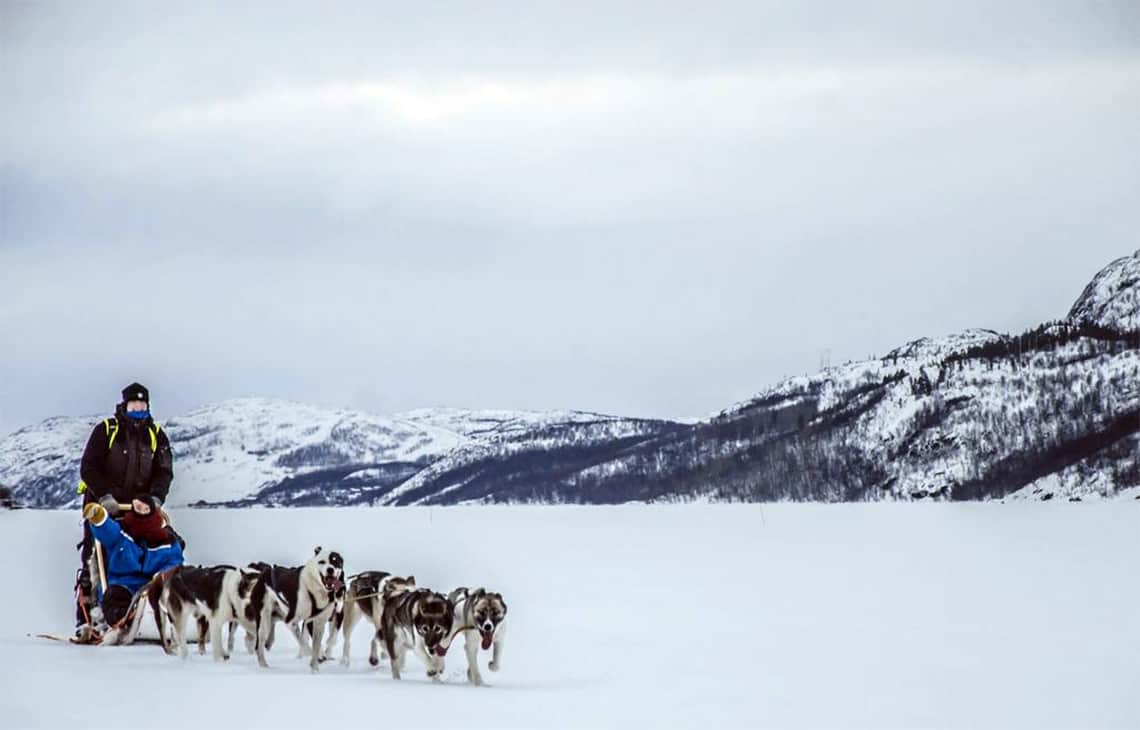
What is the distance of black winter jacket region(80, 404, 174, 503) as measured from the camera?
10773 mm

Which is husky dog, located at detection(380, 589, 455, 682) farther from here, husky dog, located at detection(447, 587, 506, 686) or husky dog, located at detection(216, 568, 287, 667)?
husky dog, located at detection(216, 568, 287, 667)

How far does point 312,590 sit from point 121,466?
81.6 inches

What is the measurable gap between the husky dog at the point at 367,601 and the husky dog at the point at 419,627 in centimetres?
38

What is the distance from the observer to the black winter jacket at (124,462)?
1077 cm

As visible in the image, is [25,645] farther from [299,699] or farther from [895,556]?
[895,556]

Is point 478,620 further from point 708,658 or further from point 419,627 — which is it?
point 708,658

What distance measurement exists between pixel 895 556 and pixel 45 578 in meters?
12.3

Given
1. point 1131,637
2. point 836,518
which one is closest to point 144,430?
point 1131,637

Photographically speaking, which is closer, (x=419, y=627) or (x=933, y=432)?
(x=419, y=627)

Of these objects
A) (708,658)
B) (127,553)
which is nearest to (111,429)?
(127,553)

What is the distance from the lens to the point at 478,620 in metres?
9.02

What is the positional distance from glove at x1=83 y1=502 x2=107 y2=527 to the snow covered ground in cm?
91

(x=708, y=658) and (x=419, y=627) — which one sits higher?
(x=419, y=627)

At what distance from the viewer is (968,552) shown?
2239cm
